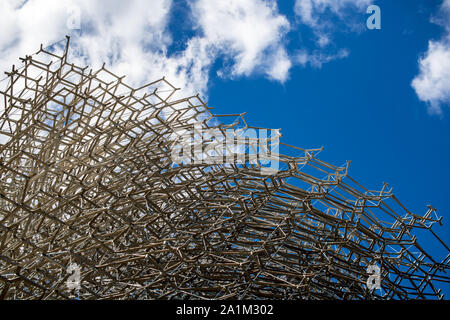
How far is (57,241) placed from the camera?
1781 cm

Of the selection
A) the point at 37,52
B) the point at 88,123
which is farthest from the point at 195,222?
the point at 37,52

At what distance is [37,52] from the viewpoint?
2153cm

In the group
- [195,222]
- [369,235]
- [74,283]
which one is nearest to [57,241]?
[74,283]
